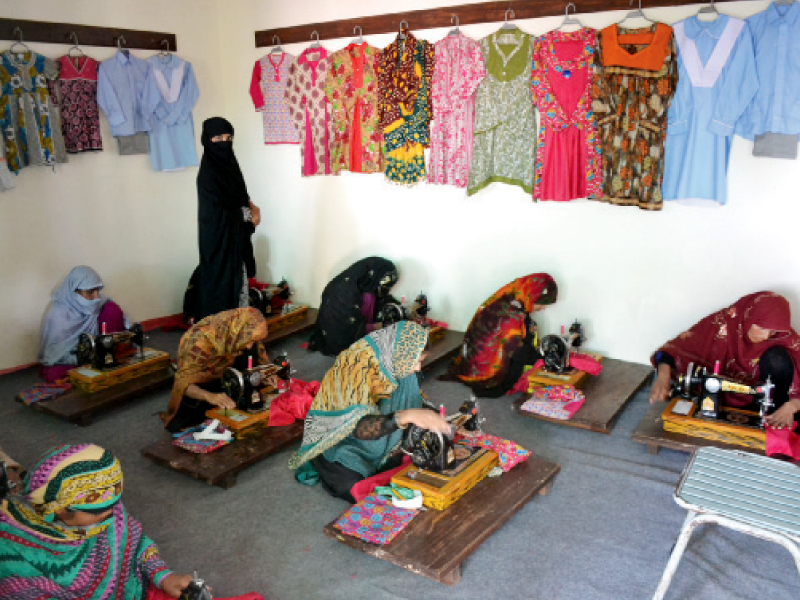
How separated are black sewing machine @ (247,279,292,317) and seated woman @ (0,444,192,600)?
3.66m

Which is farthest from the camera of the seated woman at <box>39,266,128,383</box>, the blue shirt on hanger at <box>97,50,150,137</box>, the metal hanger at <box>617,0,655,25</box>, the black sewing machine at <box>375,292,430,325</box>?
the blue shirt on hanger at <box>97,50,150,137</box>

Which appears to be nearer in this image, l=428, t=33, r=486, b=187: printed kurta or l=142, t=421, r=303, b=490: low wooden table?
l=142, t=421, r=303, b=490: low wooden table

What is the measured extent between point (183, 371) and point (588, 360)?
8.44 feet

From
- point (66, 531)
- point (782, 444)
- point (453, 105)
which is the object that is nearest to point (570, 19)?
point (453, 105)

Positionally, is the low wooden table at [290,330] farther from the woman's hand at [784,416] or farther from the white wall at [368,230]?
the woman's hand at [784,416]

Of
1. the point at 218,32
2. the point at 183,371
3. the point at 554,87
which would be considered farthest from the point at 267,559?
the point at 218,32

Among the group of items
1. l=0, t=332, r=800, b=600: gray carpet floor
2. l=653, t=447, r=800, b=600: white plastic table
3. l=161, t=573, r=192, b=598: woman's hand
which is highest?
l=653, t=447, r=800, b=600: white plastic table

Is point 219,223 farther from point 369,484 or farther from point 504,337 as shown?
point 369,484

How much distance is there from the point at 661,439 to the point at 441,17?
3.42m

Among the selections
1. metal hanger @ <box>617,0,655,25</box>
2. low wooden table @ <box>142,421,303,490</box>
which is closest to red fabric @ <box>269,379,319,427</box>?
low wooden table @ <box>142,421,303,490</box>

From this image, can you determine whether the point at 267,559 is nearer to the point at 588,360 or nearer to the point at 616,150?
the point at 588,360

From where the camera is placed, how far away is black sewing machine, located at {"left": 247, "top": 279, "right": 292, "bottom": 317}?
607cm

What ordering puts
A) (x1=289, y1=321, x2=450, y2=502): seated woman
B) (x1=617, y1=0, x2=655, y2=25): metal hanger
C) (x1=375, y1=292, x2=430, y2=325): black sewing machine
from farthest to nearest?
(x1=375, y1=292, x2=430, y2=325): black sewing machine
(x1=617, y1=0, x2=655, y2=25): metal hanger
(x1=289, y1=321, x2=450, y2=502): seated woman

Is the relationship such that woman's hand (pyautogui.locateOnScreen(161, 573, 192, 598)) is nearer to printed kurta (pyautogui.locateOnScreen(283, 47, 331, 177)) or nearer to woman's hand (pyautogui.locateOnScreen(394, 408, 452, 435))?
woman's hand (pyautogui.locateOnScreen(394, 408, 452, 435))
